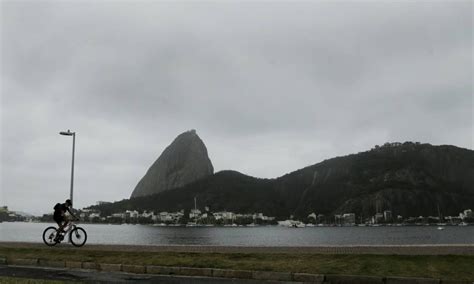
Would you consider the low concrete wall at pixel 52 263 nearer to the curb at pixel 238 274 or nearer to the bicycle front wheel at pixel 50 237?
the curb at pixel 238 274

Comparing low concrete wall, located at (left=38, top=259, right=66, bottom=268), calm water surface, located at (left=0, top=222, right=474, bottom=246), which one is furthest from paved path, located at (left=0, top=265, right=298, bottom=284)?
calm water surface, located at (left=0, top=222, right=474, bottom=246)

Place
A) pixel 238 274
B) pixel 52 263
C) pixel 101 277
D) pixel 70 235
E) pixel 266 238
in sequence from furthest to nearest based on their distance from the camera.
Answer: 1. pixel 266 238
2. pixel 70 235
3. pixel 52 263
4. pixel 238 274
5. pixel 101 277

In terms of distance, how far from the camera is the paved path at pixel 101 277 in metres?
13.8

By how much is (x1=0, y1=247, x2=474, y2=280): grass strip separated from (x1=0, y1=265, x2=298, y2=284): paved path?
1.19m

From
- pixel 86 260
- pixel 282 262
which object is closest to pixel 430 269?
pixel 282 262

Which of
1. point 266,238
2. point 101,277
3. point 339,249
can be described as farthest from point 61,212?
point 266,238

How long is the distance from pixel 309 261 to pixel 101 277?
679cm

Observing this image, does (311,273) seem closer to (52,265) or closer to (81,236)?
(52,265)

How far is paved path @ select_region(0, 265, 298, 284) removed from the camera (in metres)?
13.8

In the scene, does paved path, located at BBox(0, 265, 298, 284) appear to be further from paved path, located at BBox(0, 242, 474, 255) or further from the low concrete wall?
paved path, located at BBox(0, 242, 474, 255)

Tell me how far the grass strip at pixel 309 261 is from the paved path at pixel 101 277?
119 cm

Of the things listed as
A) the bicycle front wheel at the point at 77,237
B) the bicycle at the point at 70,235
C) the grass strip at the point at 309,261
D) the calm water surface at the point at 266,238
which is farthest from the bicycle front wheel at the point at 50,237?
the calm water surface at the point at 266,238

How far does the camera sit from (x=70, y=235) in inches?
910

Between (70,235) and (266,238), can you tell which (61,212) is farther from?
(266,238)
